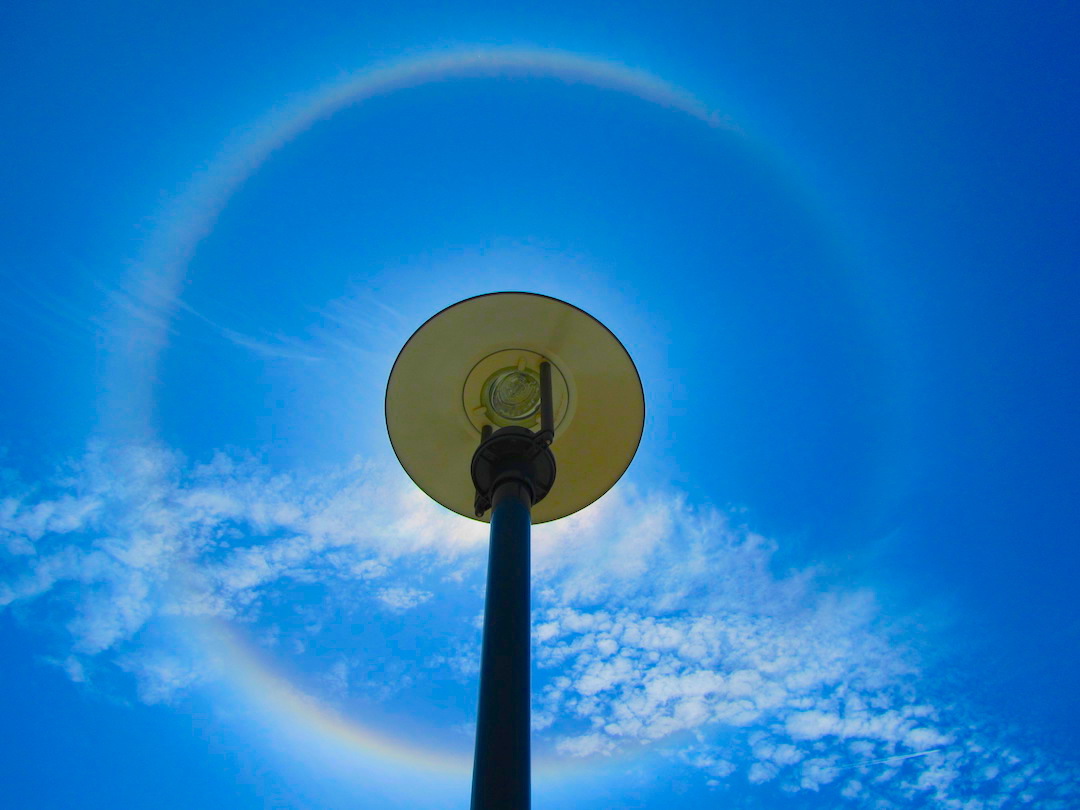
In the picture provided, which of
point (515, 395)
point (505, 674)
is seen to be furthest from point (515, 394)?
point (505, 674)

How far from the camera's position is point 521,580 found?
3680 millimetres

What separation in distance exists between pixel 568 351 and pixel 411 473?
146cm

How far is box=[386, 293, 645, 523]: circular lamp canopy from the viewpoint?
5.21 meters

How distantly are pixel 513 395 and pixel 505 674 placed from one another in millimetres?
2532

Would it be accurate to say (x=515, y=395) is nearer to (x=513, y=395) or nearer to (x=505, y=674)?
(x=513, y=395)

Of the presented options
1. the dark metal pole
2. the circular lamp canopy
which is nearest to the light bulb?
the circular lamp canopy

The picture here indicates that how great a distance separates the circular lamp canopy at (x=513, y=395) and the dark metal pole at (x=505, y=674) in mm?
1287

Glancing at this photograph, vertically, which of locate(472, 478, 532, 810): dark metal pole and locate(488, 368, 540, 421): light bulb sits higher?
locate(488, 368, 540, 421): light bulb

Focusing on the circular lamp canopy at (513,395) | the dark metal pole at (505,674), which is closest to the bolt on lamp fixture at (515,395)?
the circular lamp canopy at (513,395)

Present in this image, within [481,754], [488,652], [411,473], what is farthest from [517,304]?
[481,754]

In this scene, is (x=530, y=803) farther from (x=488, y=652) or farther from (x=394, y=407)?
(x=394, y=407)

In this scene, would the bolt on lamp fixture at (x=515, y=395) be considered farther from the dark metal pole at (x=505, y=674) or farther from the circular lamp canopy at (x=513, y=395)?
the dark metal pole at (x=505, y=674)

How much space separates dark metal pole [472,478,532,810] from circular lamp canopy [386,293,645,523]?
4.22ft

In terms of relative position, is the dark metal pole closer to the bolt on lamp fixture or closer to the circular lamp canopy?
the bolt on lamp fixture
